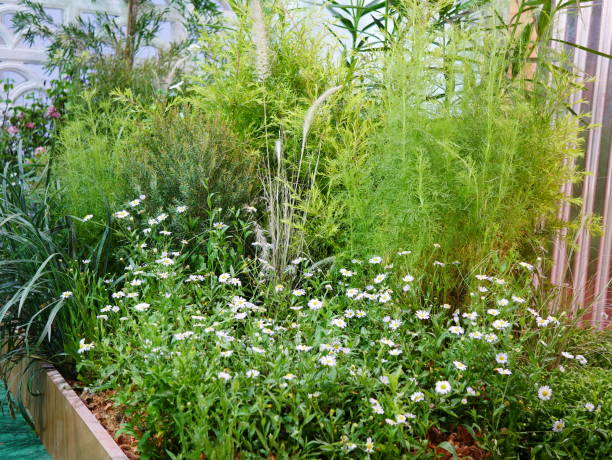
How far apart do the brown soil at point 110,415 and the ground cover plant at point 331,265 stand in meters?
0.05

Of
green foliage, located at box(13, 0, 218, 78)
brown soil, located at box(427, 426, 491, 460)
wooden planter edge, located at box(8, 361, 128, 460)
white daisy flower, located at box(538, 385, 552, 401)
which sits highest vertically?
green foliage, located at box(13, 0, 218, 78)

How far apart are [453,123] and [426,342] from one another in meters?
1.20

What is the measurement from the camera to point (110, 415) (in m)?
2.20

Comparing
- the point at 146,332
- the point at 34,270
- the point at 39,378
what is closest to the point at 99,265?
the point at 34,270

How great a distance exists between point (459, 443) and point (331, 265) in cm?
128

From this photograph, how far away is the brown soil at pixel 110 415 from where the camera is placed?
198cm

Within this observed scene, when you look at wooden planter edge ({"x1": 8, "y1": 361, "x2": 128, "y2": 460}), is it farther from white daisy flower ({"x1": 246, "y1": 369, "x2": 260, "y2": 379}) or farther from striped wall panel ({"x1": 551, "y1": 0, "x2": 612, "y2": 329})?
striped wall panel ({"x1": 551, "y1": 0, "x2": 612, "y2": 329})

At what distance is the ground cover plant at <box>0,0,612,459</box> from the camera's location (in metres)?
1.85

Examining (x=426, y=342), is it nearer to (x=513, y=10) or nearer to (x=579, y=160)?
(x=579, y=160)

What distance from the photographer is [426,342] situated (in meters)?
2.07

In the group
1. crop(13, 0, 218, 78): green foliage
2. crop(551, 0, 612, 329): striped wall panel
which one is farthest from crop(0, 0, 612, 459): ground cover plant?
crop(13, 0, 218, 78): green foliage

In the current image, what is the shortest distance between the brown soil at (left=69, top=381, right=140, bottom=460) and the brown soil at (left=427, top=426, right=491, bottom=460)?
36.1 inches

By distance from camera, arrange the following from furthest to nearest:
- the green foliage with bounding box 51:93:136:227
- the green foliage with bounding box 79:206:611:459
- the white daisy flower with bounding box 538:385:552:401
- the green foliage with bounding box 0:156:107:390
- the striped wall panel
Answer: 1. the striped wall panel
2. the green foliage with bounding box 51:93:136:227
3. the green foliage with bounding box 0:156:107:390
4. the white daisy flower with bounding box 538:385:552:401
5. the green foliage with bounding box 79:206:611:459

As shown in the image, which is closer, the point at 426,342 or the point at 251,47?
the point at 426,342
